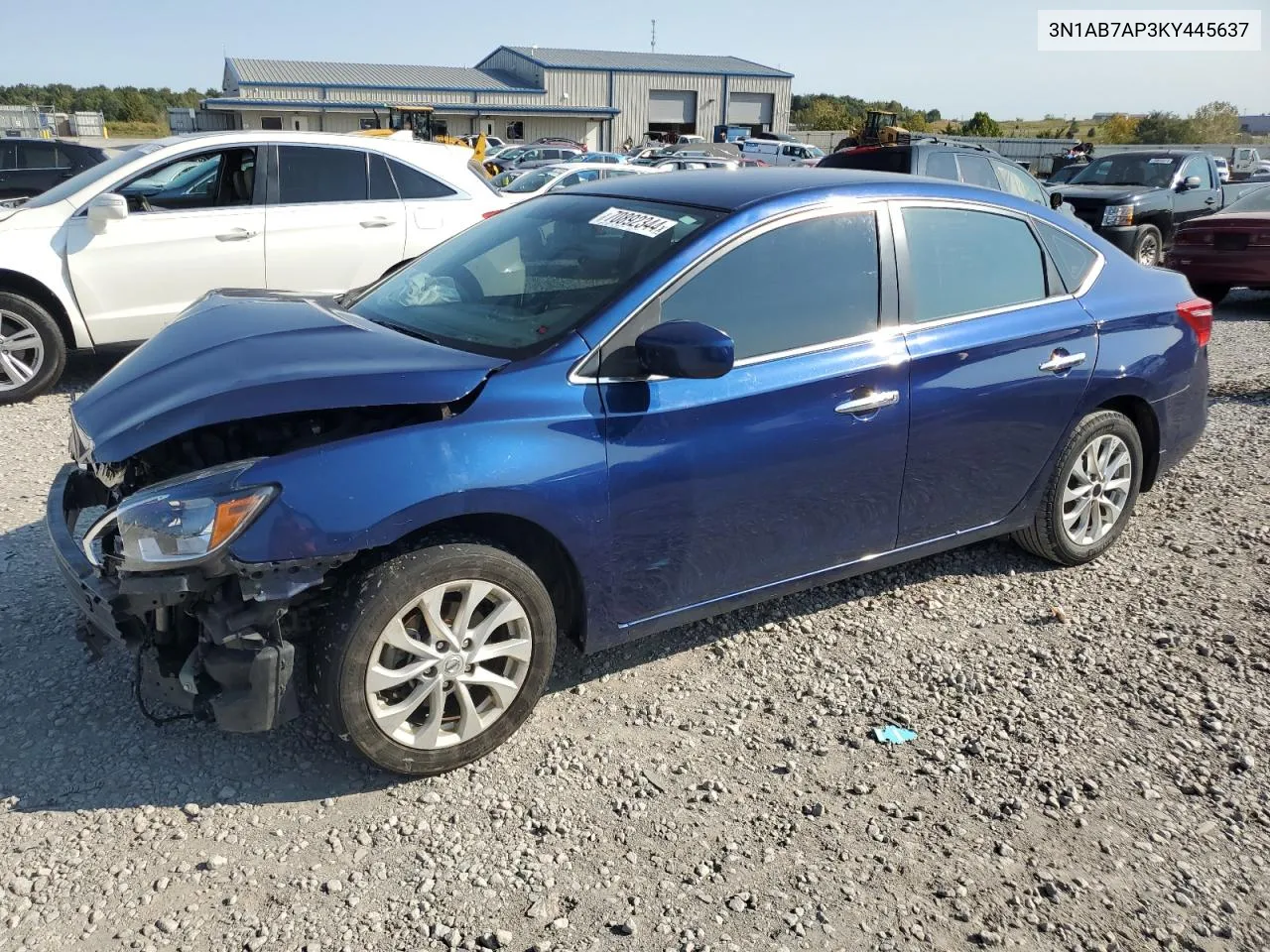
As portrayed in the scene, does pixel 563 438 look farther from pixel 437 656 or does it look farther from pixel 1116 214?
pixel 1116 214

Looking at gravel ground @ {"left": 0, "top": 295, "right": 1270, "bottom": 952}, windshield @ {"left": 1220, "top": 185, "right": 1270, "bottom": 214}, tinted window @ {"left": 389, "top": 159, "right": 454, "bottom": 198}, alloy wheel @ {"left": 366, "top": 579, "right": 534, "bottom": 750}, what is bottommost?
gravel ground @ {"left": 0, "top": 295, "right": 1270, "bottom": 952}

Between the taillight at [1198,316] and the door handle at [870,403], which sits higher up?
the taillight at [1198,316]

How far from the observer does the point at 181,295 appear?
6926 mm

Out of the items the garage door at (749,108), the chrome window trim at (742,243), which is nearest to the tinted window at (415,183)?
the chrome window trim at (742,243)

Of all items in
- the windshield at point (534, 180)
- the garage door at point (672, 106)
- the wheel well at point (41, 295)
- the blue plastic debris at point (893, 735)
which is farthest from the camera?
the garage door at point (672, 106)

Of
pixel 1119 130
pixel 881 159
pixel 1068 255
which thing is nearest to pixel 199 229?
pixel 1068 255

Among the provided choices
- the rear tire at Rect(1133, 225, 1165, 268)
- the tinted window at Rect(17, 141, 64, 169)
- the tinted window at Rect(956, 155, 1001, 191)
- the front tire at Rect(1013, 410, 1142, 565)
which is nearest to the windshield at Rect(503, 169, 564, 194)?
the tinted window at Rect(17, 141, 64, 169)

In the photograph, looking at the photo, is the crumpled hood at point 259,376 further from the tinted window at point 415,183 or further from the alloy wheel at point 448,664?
the tinted window at point 415,183

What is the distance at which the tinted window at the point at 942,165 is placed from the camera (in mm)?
10617

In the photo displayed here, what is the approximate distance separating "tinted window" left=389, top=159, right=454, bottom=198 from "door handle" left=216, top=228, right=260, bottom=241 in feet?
3.82

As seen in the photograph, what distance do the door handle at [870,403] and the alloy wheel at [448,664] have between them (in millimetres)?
1347

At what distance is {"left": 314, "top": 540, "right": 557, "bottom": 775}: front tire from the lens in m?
2.77

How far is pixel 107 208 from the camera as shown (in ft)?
21.4

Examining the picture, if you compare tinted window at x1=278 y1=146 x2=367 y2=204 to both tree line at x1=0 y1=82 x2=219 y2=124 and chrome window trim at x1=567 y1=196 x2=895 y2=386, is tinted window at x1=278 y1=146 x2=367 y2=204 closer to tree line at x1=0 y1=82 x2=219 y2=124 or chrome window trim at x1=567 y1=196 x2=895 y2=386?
chrome window trim at x1=567 y1=196 x2=895 y2=386
